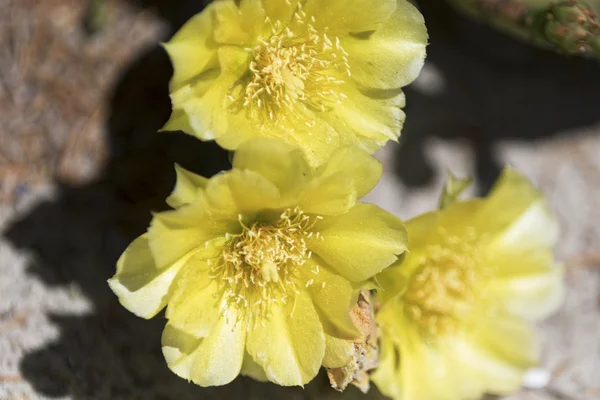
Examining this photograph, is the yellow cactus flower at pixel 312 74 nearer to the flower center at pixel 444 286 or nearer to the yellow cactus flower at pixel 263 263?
the yellow cactus flower at pixel 263 263

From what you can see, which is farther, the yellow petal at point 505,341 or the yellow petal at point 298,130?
the yellow petal at point 505,341

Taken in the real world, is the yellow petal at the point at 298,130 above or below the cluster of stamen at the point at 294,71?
below

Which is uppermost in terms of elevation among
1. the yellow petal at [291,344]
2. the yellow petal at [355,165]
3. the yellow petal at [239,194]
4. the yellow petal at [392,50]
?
the yellow petal at [392,50]

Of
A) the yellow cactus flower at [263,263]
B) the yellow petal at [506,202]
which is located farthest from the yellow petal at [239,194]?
the yellow petal at [506,202]

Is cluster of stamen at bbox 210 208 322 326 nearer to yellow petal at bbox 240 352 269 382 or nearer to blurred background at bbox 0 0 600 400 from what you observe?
yellow petal at bbox 240 352 269 382

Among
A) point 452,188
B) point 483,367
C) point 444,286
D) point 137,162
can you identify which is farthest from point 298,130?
point 483,367

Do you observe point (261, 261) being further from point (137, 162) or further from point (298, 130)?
point (137, 162)
